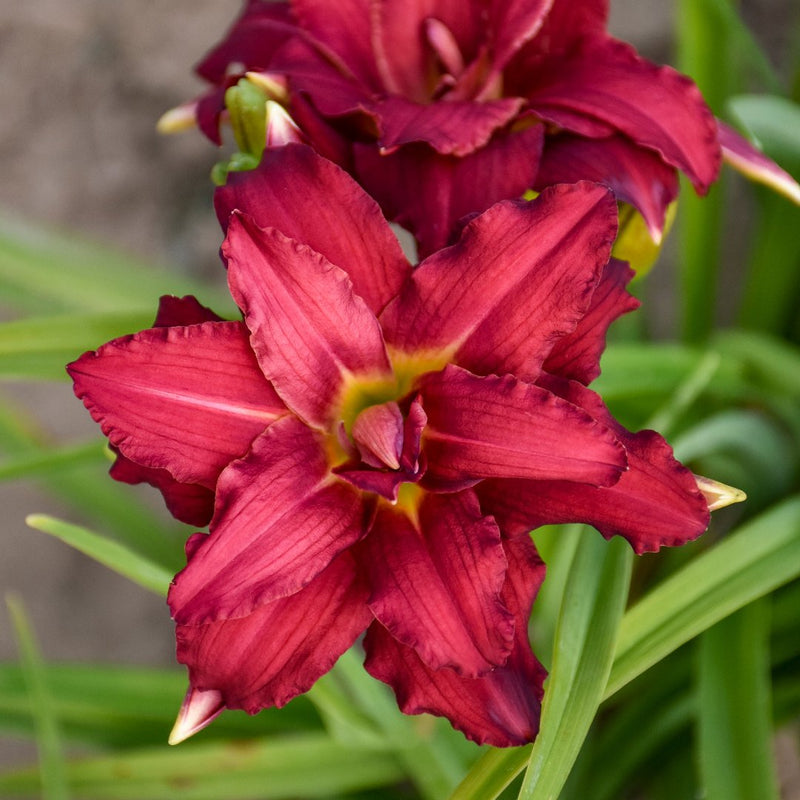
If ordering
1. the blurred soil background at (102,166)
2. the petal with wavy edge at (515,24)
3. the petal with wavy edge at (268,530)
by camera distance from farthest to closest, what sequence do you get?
the blurred soil background at (102,166)
the petal with wavy edge at (515,24)
the petal with wavy edge at (268,530)

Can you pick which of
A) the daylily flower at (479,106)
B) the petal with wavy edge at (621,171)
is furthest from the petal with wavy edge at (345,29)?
the petal with wavy edge at (621,171)

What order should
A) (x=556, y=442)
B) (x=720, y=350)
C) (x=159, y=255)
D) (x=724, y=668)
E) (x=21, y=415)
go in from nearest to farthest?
(x=556, y=442), (x=724, y=668), (x=720, y=350), (x=21, y=415), (x=159, y=255)

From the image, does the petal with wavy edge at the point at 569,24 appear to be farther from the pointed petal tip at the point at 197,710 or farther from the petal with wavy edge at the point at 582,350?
the pointed petal tip at the point at 197,710

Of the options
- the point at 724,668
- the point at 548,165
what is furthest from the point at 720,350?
the point at 548,165

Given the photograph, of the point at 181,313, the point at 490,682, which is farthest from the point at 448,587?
the point at 181,313

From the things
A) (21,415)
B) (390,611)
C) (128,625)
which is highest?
(390,611)

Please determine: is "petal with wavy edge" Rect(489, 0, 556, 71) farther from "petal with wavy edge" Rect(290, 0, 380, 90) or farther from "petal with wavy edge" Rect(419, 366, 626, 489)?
"petal with wavy edge" Rect(419, 366, 626, 489)

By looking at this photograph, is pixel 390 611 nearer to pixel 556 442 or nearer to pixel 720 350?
pixel 556 442

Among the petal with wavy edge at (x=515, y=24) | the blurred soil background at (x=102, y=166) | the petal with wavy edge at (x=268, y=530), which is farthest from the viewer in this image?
the blurred soil background at (x=102, y=166)
